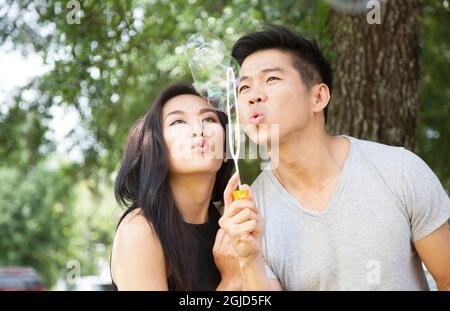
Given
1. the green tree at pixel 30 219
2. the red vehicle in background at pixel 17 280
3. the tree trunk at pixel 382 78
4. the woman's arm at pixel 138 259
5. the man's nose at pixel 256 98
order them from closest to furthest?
the woman's arm at pixel 138 259
the man's nose at pixel 256 98
the tree trunk at pixel 382 78
the red vehicle in background at pixel 17 280
the green tree at pixel 30 219

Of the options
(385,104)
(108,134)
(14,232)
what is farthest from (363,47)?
(14,232)

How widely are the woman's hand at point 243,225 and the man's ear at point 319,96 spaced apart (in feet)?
2.64

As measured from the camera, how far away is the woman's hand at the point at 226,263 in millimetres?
3018

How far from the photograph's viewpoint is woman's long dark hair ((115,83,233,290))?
3.00 m

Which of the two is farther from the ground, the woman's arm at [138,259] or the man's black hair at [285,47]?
the man's black hair at [285,47]

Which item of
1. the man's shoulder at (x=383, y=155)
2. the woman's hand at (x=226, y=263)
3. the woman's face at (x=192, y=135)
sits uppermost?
the woman's face at (x=192, y=135)

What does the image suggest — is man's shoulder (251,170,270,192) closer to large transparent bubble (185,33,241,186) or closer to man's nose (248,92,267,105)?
large transparent bubble (185,33,241,186)

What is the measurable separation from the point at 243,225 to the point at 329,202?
25.6 inches

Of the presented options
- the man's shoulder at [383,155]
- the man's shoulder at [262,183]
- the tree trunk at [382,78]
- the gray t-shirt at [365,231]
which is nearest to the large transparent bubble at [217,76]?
the man's shoulder at [262,183]

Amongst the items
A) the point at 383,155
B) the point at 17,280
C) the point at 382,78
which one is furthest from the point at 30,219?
the point at 383,155

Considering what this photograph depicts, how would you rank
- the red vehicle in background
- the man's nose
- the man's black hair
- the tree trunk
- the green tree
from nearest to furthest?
the man's nose
the man's black hair
the tree trunk
the red vehicle in background
the green tree

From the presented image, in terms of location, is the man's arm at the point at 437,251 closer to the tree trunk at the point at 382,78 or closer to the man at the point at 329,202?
the man at the point at 329,202

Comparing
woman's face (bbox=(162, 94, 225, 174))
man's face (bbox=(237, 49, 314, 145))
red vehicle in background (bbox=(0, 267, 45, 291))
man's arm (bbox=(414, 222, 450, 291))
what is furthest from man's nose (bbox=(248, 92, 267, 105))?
red vehicle in background (bbox=(0, 267, 45, 291))

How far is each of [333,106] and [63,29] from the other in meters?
1.95
